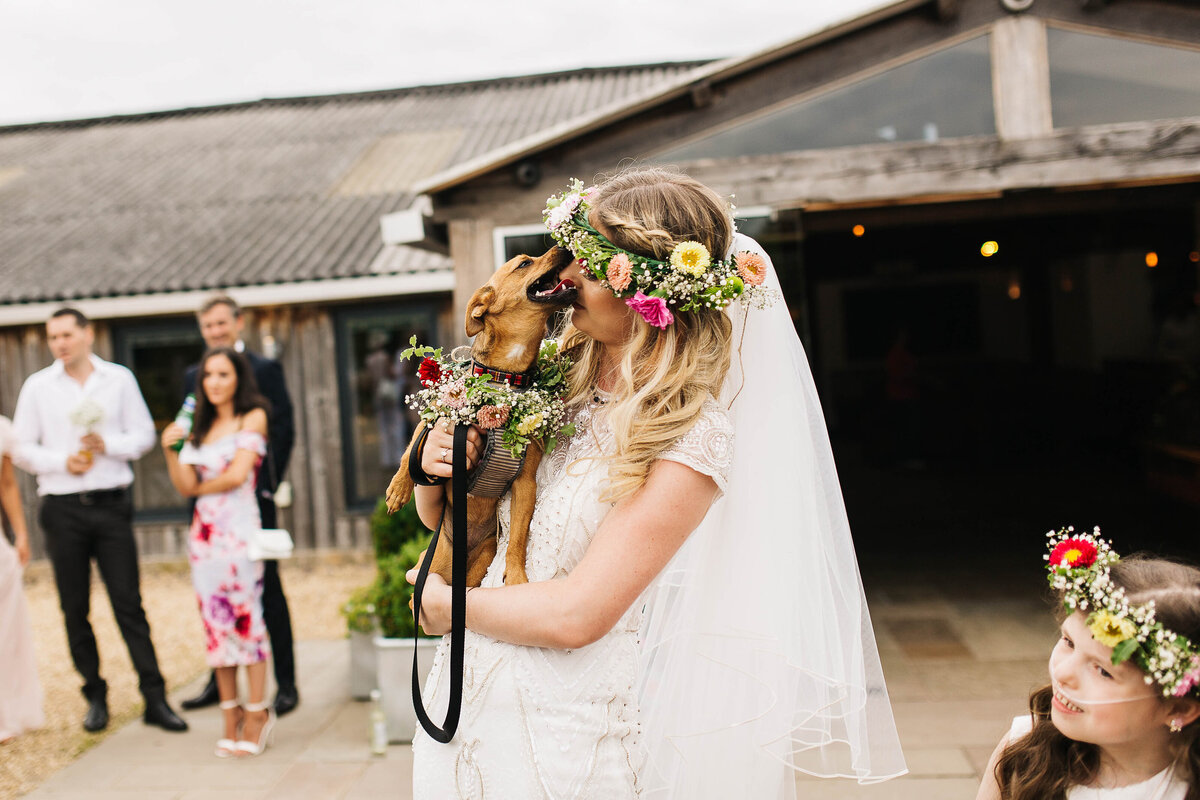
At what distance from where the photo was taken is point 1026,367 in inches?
563

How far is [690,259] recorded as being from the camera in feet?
Result: 5.62

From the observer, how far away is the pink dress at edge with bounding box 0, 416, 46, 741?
4688 mm

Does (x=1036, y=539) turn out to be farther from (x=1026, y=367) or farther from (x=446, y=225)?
(x=1026, y=367)

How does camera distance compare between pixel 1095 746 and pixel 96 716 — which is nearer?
pixel 1095 746

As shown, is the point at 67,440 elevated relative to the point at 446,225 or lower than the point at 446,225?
lower

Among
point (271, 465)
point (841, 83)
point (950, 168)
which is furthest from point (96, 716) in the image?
point (950, 168)

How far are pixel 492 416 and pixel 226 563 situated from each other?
3.07 meters

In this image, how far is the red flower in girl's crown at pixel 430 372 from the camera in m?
1.91

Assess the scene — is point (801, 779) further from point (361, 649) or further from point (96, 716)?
point (96, 716)

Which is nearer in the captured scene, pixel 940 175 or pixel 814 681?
pixel 814 681

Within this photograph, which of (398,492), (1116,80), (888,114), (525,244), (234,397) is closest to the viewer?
(398,492)

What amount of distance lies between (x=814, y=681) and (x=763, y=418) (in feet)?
2.20

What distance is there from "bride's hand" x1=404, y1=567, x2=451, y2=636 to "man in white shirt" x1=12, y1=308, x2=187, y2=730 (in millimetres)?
3628

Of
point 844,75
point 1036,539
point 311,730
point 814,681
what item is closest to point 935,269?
point 1036,539
